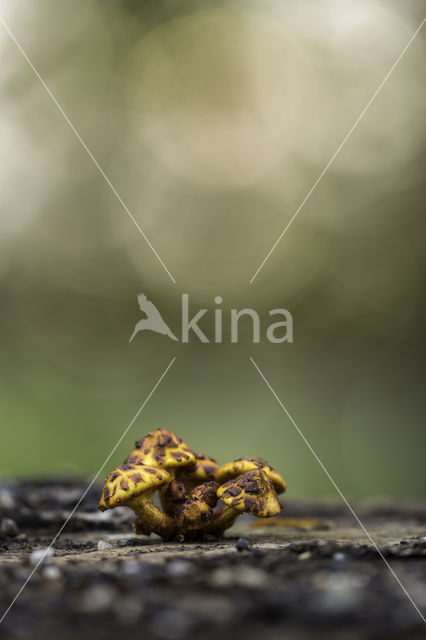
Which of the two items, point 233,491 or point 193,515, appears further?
point 193,515

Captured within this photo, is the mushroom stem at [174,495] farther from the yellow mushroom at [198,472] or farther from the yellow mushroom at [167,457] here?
the yellow mushroom at [198,472]

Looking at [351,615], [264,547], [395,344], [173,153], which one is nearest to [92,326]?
[173,153]

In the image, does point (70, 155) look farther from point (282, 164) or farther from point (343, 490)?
point (343, 490)

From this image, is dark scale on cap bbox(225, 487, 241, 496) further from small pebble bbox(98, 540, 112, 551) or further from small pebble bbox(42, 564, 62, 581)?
small pebble bbox(42, 564, 62, 581)

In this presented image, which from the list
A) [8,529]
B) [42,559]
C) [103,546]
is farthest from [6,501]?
[42,559]

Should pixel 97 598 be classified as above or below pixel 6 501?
below

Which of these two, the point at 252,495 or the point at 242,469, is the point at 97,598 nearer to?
the point at 252,495

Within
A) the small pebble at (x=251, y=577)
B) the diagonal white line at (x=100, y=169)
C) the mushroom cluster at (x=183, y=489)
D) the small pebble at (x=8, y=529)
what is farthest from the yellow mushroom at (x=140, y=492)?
the diagonal white line at (x=100, y=169)
